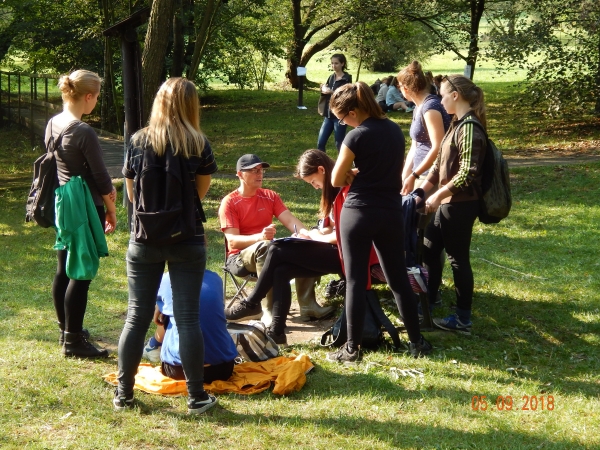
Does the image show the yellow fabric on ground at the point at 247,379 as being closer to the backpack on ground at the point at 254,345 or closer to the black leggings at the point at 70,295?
the backpack on ground at the point at 254,345

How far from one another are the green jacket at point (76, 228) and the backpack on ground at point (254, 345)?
0.95 m

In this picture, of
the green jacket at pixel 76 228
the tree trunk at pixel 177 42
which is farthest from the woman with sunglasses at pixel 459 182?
the tree trunk at pixel 177 42

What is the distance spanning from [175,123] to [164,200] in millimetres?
373

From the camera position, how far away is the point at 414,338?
4848 millimetres

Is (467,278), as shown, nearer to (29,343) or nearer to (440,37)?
(29,343)

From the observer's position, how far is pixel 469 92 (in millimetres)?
4977

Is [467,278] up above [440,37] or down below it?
below

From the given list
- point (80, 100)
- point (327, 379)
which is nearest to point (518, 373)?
point (327, 379)

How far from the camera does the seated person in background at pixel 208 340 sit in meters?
4.21

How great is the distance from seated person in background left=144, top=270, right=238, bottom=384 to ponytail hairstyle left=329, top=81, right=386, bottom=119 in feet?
4.23

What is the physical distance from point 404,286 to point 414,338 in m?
0.37

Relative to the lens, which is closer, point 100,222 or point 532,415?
point 532,415

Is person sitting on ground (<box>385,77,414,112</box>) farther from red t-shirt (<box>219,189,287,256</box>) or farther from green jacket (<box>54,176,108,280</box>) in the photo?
green jacket (<box>54,176,108,280</box>)

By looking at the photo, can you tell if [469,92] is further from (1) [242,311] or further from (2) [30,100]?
(2) [30,100]
